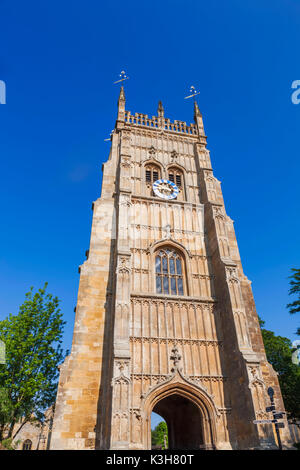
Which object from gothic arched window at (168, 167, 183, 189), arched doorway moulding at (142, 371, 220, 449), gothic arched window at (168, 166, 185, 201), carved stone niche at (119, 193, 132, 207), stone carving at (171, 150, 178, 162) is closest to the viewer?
arched doorway moulding at (142, 371, 220, 449)

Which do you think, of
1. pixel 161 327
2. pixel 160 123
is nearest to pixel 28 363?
pixel 161 327

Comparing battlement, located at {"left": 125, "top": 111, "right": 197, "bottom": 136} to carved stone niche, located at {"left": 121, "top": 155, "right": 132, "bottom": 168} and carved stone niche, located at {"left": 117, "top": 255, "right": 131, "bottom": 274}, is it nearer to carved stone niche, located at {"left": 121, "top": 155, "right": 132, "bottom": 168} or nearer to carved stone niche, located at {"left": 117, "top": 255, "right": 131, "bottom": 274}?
carved stone niche, located at {"left": 121, "top": 155, "right": 132, "bottom": 168}

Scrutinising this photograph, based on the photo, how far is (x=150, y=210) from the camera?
22.2 metres

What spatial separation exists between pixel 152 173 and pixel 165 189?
76.7 inches

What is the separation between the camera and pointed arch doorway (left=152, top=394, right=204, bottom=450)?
16.6m

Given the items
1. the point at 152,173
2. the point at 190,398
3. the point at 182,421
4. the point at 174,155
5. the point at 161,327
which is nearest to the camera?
the point at 190,398

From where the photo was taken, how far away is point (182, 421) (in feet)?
62.2

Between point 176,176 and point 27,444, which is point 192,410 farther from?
point 27,444

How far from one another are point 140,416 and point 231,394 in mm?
4729

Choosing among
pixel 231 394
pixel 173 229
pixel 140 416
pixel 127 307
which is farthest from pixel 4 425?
pixel 173 229

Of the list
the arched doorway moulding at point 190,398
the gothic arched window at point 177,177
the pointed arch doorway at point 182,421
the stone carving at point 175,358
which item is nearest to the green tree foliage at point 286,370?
the pointed arch doorway at point 182,421

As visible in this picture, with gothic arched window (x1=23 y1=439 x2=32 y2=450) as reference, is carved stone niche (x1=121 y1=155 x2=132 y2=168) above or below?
above

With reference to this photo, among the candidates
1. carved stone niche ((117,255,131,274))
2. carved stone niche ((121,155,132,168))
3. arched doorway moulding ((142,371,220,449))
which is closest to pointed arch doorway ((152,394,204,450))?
arched doorway moulding ((142,371,220,449))

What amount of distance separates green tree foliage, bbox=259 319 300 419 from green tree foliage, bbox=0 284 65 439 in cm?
1676
